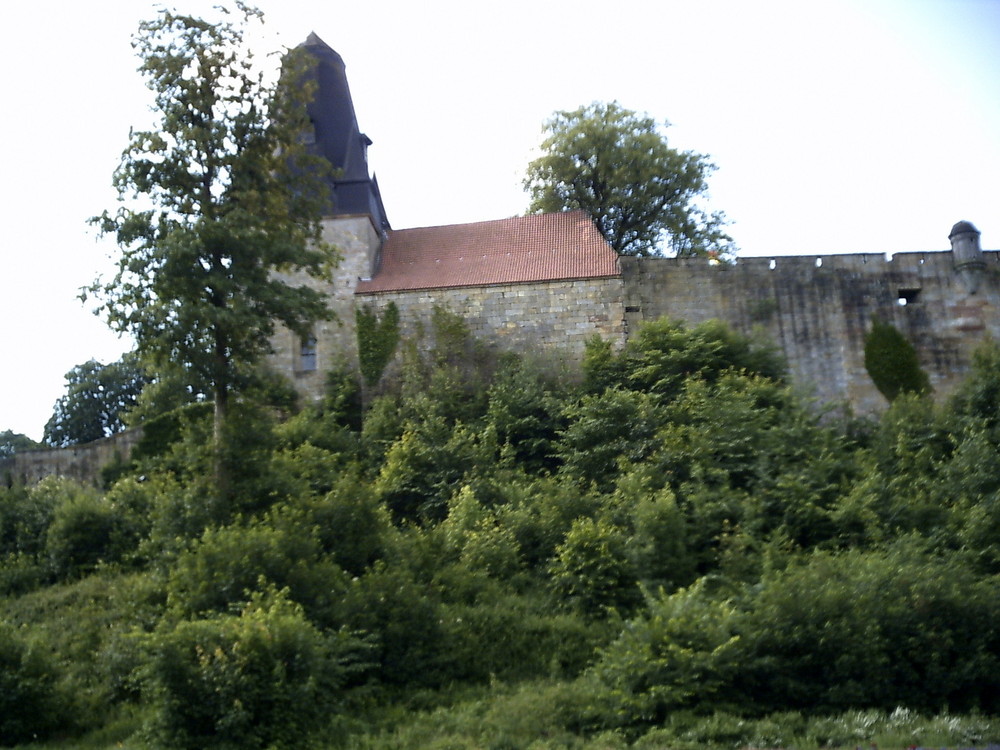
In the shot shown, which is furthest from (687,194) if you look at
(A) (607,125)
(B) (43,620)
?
(B) (43,620)

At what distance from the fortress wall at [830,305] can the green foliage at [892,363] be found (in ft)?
0.65

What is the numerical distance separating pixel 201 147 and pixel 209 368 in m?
4.09

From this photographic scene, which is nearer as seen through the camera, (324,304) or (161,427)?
Answer: (324,304)

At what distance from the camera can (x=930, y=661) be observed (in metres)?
17.5

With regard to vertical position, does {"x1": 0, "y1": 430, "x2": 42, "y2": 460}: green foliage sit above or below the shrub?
above

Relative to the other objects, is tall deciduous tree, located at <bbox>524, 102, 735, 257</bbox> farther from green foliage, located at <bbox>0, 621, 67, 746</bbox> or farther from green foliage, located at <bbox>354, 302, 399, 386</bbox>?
green foliage, located at <bbox>0, 621, 67, 746</bbox>

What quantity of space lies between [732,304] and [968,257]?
6.46 m

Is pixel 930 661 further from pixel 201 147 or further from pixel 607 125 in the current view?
pixel 607 125

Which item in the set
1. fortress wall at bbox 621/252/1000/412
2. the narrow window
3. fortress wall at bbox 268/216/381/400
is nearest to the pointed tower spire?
fortress wall at bbox 268/216/381/400

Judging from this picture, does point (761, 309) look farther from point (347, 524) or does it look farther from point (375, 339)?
point (347, 524)

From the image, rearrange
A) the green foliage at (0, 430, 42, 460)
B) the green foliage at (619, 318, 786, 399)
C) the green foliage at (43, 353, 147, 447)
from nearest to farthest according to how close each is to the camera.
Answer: the green foliage at (619, 318, 786, 399), the green foliage at (43, 353, 147, 447), the green foliage at (0, 430, 42, 460)

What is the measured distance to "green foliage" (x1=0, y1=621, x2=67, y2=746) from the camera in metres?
16.7

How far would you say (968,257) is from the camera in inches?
1223

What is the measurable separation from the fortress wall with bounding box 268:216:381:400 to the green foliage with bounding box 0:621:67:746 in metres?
13.5
